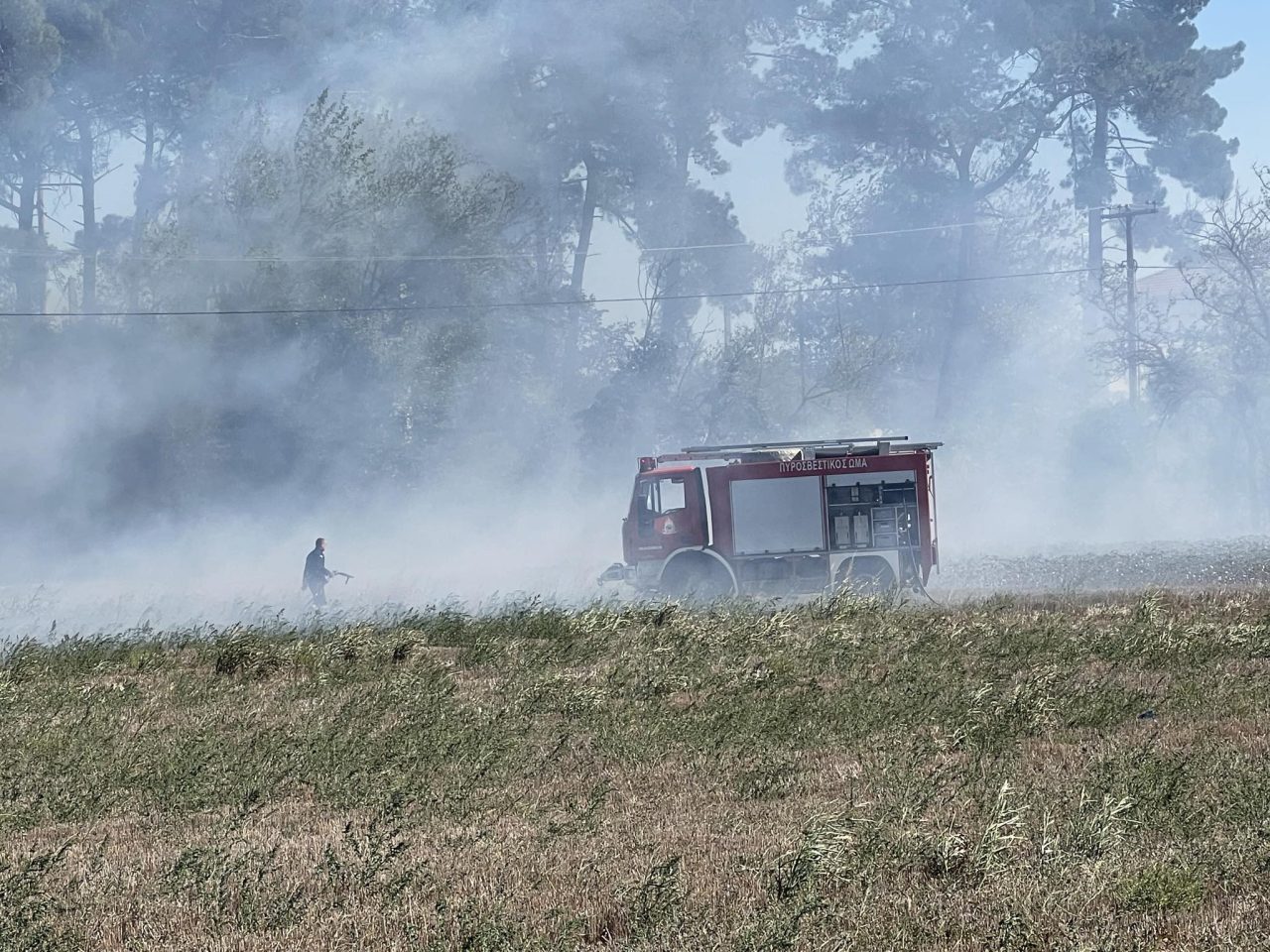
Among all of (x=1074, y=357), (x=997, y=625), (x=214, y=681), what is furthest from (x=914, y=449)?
(x=1074, y=357)

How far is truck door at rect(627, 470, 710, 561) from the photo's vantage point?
66.9ft

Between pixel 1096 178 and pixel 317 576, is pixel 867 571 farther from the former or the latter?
pixel 1096 178

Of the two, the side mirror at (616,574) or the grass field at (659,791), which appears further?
the side mirror at (616,574)

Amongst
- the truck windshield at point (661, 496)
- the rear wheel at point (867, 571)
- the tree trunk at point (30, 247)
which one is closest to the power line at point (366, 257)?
the tree trunk at point (30, 247)

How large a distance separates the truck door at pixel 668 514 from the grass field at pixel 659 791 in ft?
21.4

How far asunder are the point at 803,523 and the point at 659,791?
12373 mm

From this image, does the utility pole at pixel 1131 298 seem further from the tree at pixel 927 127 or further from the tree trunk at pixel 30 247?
the tree trunk at pixel 30 247

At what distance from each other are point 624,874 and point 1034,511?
40.4 metres

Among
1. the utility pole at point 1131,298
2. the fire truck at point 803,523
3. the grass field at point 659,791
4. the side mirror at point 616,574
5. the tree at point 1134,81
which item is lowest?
the grass field at point 659,791

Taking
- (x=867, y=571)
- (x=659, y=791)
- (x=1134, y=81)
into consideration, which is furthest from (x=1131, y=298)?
(x=659, y=791)

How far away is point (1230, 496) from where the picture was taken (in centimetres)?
4584

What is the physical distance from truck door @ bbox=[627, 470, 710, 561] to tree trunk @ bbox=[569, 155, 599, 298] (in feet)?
80.7

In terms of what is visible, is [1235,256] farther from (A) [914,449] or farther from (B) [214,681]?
(B) [214,681]

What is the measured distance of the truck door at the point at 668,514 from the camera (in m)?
20.4
